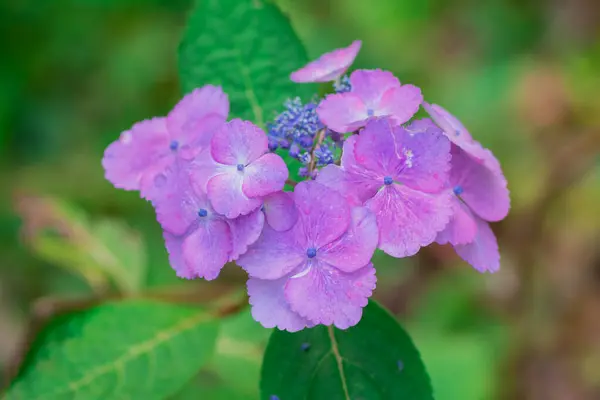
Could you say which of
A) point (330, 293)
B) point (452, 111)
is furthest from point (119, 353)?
point (452, 111)

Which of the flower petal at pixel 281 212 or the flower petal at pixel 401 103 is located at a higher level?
the flower petal at pixel 401 103

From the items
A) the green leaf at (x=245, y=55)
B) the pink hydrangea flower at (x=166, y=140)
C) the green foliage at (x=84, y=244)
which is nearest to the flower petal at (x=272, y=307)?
the pink hydrangea flower at (x=166, y=140)

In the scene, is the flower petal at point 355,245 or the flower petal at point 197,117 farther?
the flower petal at point 197,117

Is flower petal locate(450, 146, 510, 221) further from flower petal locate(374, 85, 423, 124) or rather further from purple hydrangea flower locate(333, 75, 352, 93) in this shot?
purple hydrangea flower locate(333, 75, 352, 93)

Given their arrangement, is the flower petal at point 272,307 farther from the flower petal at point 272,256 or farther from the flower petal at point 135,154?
the flower petal at point 135,154

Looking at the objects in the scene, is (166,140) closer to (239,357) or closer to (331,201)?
(331,201)
